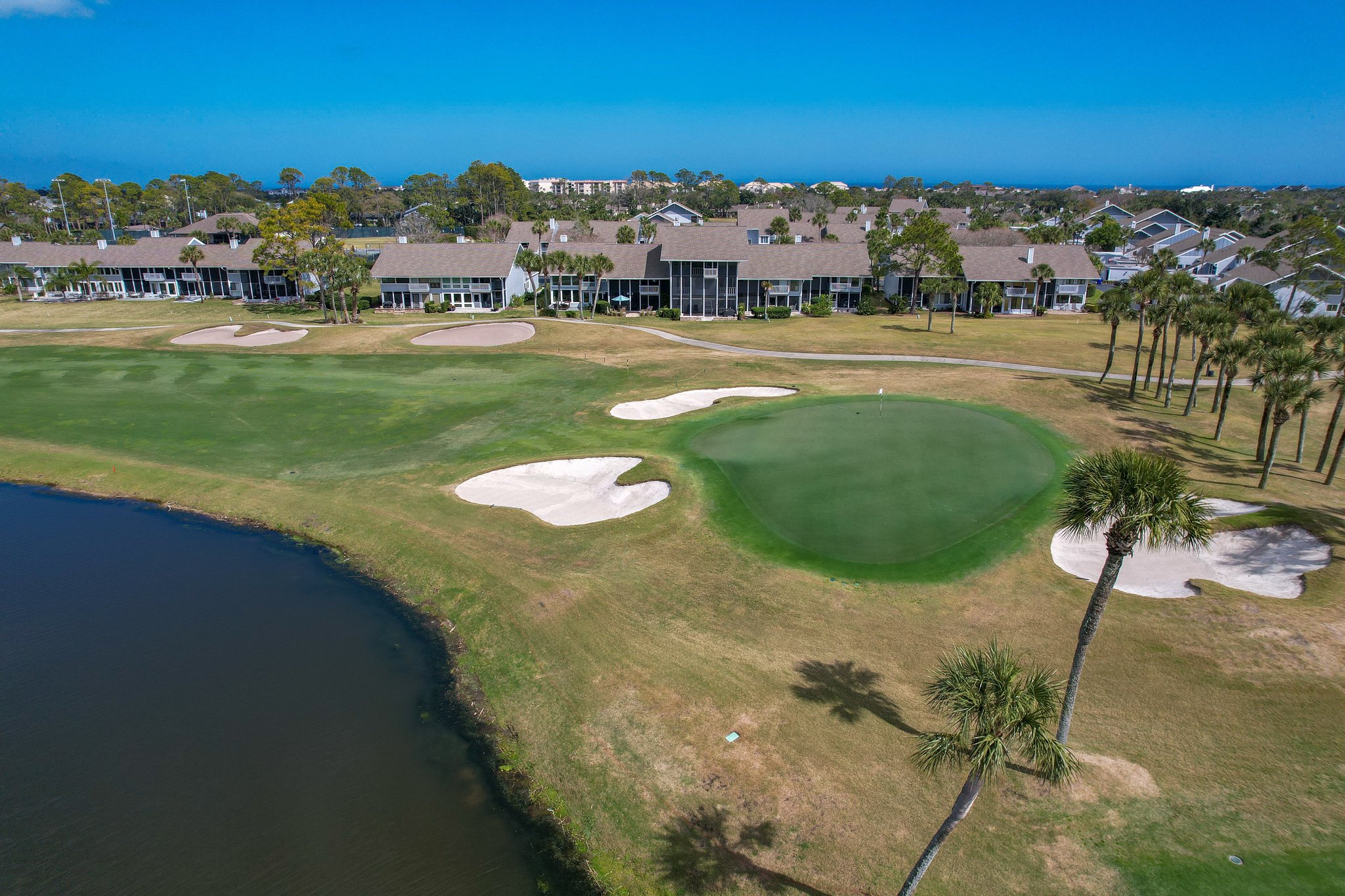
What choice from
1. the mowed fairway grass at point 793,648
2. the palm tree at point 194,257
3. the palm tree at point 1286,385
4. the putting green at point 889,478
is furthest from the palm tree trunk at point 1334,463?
the palm tree at point 194,257

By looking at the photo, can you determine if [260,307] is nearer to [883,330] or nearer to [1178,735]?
[883,330]

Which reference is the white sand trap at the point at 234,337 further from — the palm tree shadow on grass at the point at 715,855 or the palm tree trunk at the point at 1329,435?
the palm tree trunk at the point at 1329,435

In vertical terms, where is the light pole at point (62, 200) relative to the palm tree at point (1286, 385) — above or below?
above

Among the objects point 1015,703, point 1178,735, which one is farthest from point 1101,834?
point 1015,703

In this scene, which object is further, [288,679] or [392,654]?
[392,654]

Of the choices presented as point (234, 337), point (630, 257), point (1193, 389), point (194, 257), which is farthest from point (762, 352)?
point (194, 257)

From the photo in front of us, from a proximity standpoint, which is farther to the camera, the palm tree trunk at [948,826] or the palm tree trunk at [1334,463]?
the palm tree trunk at [1334,463]

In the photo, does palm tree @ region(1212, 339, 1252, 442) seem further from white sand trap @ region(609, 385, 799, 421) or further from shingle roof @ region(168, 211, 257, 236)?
shingle roof @ region(168, 211, 257, 236)

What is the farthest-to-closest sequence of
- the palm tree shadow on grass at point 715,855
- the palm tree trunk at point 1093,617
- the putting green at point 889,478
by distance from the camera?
the putting green at point 889,478 < the palm tree shadow on grass at point 715,855 < the palm tree trunk at point 1093,617
